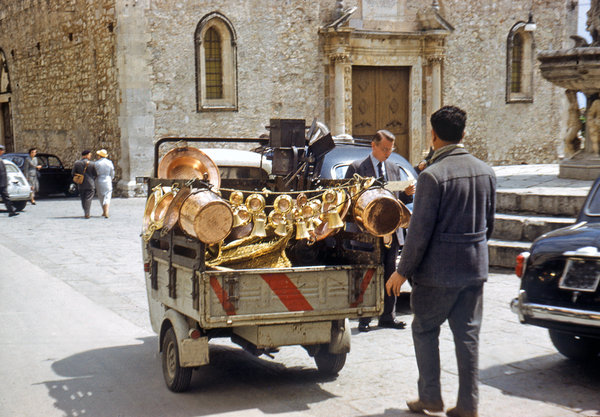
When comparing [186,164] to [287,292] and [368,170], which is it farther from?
[368,170]

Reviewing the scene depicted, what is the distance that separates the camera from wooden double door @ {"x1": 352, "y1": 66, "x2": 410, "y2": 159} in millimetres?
23641

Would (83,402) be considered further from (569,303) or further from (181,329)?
(569,303)

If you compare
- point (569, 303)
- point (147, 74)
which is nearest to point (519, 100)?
point (147, 74)

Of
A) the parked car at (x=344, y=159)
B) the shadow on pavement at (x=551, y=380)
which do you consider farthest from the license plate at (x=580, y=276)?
the parked car at (x=344, y=159)

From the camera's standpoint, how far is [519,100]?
25.8 m

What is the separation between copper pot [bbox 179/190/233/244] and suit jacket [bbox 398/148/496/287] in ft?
3.72

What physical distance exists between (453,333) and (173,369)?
1.98 metres

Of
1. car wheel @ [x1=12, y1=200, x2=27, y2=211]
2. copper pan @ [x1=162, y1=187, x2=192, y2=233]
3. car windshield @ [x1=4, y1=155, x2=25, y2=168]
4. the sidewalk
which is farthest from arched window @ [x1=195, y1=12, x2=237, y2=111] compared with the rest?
copper pan @ [x1=162, y1=187, x2=192, y2=233]

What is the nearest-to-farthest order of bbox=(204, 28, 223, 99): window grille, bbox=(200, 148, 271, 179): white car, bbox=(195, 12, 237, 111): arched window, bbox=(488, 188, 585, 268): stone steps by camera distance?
1. bbox=(200, 148, 271, 179): white car
2. bbox=(488, 188, 585, 268): stone steps
3. bbox=(195, 12, 237, 111): arched window
4. bbox=(204, 28, 223, 99): window grille

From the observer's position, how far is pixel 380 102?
2412 cm

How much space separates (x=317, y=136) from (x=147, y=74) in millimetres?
15447

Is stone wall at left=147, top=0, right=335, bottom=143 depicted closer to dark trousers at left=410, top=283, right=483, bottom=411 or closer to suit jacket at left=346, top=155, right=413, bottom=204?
suit jacket at left=346, top=155, right=413, bottom=204

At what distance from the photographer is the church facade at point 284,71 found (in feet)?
70.1

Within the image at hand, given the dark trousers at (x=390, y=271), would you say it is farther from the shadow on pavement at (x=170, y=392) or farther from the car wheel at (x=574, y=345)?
the car wheel at (x=574, y=345)
